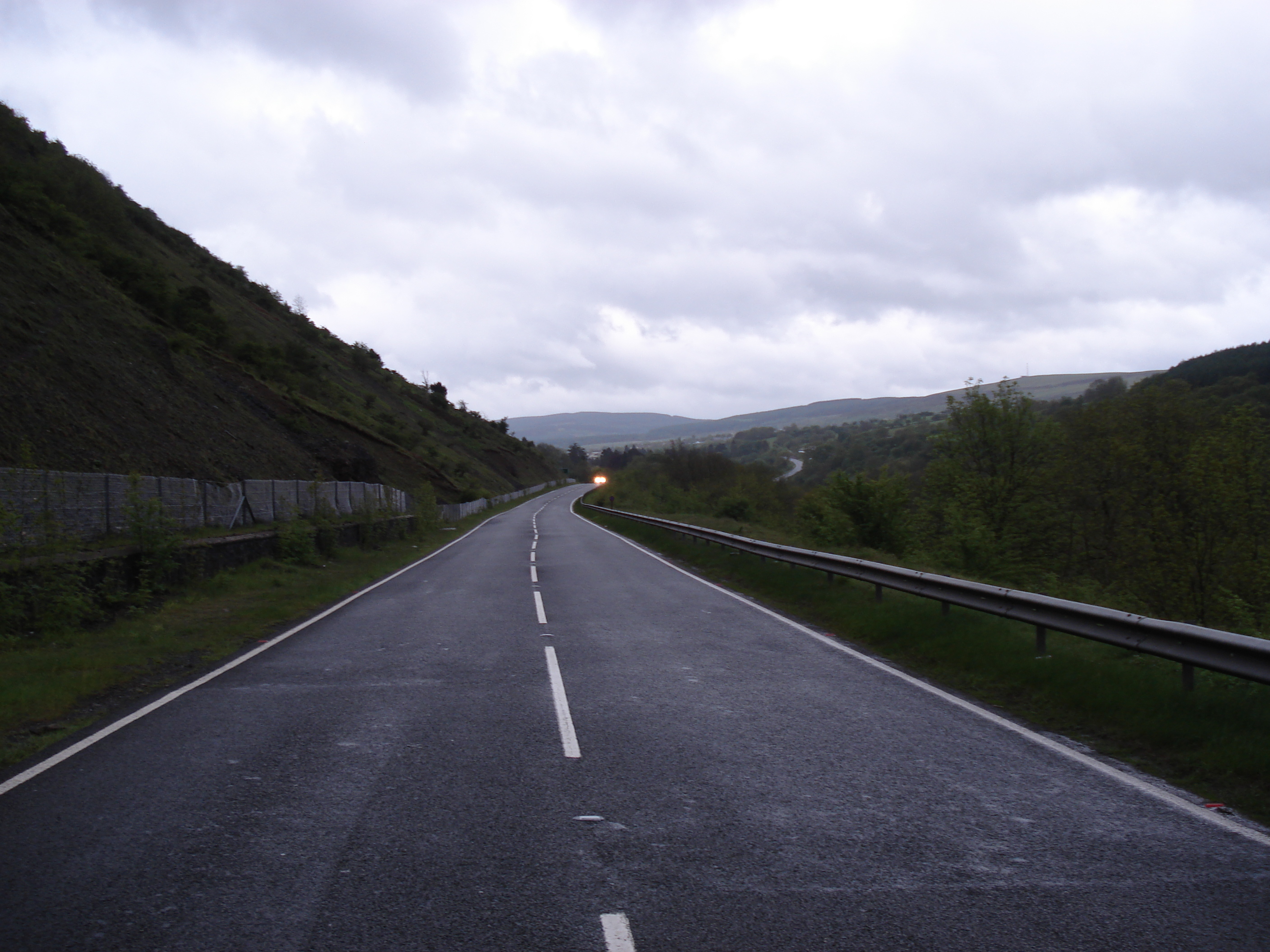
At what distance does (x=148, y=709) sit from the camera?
6730 mm

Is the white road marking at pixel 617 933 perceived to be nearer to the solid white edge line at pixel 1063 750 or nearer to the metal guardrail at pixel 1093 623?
the solid white edge line at pixel 1063 750

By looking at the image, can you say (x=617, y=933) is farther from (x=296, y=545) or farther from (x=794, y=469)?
(x=794, y=469)

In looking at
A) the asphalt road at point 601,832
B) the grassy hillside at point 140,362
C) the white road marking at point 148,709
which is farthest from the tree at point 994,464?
the asphalt road at point 601,832

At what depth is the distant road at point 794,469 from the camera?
98.2 m

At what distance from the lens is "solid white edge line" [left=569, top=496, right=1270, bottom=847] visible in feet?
14.0

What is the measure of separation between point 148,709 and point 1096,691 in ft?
26.4

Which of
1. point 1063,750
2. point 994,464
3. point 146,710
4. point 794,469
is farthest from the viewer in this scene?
point 794,469

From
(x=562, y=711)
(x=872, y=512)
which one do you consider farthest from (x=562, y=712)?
(x=872, y=512)

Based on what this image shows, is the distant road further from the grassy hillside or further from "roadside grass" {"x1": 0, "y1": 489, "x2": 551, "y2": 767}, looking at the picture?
"roadside grass" {"x1": 0, "y1": 489, "x2": 551, "y2": 767}

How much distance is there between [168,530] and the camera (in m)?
13.1

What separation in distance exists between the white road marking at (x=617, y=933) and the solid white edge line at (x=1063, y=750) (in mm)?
3316

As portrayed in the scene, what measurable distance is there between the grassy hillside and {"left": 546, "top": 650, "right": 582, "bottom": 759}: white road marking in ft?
25.2

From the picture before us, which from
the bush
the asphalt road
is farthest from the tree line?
the bush

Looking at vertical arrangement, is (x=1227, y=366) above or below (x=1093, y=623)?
above
